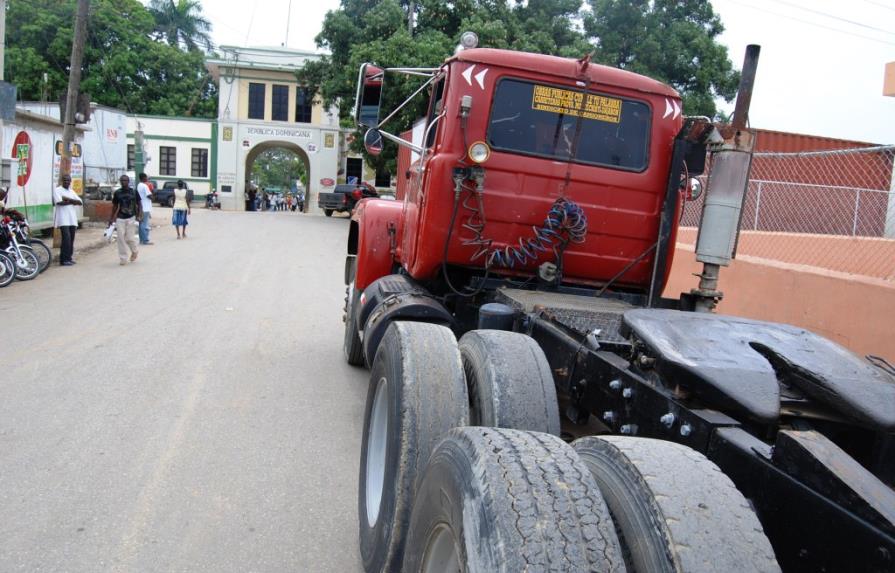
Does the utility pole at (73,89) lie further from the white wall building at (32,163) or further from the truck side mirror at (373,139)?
the truck side mirror at (373,139)

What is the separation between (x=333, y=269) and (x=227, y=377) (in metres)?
8.89

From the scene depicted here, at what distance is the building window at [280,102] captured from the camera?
46469 millimetres

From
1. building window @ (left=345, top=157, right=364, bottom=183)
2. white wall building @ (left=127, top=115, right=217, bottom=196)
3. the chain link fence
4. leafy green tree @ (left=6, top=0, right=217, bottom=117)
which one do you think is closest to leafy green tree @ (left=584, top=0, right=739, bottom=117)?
the chain link fence

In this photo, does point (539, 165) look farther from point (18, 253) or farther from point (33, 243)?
point (33, 243)

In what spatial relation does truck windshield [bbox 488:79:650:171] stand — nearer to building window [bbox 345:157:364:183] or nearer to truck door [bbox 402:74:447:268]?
truck door [bbox 402:74:447:268]

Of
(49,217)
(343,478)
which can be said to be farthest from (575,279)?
(49,217)

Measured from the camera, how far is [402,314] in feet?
15.5

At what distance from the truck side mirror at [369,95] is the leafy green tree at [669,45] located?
900 inches

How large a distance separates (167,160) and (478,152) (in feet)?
155

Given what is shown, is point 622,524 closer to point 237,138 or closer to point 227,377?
point 227,377

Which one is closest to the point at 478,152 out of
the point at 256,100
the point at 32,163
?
the point at 32,163

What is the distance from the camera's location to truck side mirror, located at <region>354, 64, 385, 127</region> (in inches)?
220

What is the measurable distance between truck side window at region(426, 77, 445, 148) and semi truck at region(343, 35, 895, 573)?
0.18ft

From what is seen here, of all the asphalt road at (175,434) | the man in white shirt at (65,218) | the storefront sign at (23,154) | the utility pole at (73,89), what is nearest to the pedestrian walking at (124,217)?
the man in white shirt at (65,218)
